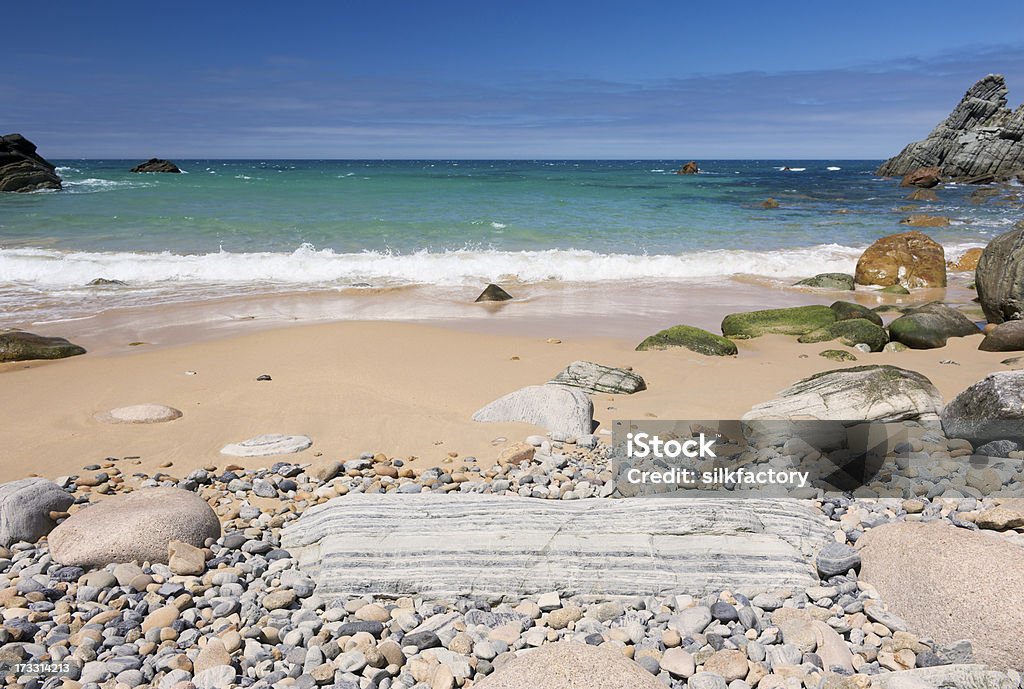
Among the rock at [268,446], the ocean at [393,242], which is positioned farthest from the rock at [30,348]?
the rock at [268,446]

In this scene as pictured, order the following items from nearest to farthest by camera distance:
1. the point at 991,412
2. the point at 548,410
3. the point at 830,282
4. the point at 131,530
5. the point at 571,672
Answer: the point at 571,672, the point at 131,530, the point at 991,412, the point at 548,410, the point at 830,282

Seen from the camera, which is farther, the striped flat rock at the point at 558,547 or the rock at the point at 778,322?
the rock at the point at 778,322

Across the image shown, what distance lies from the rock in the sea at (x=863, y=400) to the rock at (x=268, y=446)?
10.6 ft

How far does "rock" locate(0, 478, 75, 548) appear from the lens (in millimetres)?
3760

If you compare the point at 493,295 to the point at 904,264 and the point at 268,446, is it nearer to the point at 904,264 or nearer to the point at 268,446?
the point at 268,446

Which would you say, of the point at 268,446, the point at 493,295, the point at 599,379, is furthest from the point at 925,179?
the point at 268,446

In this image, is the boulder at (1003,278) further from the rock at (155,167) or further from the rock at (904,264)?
the rock at (155,167)

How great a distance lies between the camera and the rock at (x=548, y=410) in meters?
5.29

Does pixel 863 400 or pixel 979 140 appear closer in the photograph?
pixel 863 400

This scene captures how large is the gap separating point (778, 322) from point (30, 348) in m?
8.51

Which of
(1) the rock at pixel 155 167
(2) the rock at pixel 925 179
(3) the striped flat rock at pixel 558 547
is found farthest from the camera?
(1) the rock at pixel 155 167

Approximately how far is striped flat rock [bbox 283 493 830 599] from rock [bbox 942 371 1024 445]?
162 cm

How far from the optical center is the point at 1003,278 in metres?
8.85

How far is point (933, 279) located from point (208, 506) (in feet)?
43.9
